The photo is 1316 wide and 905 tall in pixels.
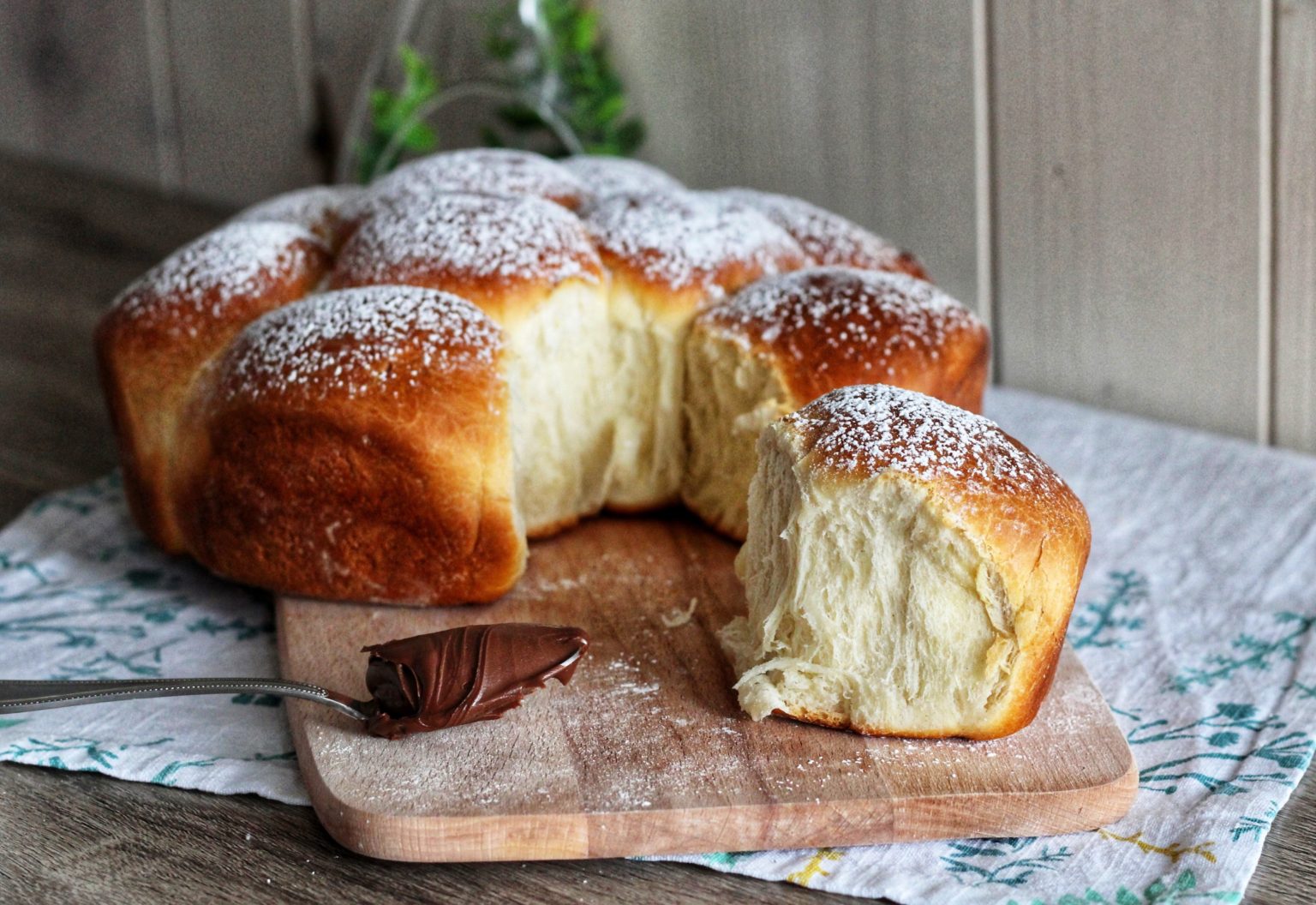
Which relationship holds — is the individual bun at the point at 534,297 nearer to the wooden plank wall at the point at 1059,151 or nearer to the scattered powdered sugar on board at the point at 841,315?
the scattered powdered sugar on board at the point at 841,315

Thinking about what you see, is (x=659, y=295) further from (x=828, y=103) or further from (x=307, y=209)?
(x=828, y=103)

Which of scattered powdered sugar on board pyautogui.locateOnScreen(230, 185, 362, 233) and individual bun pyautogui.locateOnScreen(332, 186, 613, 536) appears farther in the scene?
scattered powdered sugar on board pyautogui.locateOnScreen(230, 185, 362, 233)

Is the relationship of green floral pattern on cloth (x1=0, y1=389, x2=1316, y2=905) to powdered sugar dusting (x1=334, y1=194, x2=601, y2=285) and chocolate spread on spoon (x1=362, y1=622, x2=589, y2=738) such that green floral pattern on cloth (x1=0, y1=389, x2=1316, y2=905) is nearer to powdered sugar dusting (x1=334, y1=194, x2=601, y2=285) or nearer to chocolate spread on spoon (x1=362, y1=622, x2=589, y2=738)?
chocolate spread on spoon (x1=362, y1=622, x2=589, y2=738)

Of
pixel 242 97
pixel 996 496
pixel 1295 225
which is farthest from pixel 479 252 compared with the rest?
pixel 242 97

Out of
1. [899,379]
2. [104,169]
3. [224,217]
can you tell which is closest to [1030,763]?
[899,379]

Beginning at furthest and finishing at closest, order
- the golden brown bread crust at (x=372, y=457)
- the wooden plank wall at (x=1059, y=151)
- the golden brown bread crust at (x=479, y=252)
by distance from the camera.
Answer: the wooden plank wall at (x=1059, y=151) → the golden brown bread crust at (x=479, y=252) → the golden brown bread crust at (x=372, y=457)

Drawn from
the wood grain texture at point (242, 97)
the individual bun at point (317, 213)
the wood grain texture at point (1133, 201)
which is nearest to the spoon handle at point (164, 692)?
the individual bun at point (317, 213)

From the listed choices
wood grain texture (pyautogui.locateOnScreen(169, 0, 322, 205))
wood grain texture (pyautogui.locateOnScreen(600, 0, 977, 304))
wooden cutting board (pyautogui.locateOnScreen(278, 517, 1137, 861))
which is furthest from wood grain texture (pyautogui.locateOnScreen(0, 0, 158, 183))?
wooden cutting board (pyautogui.locateOnScreen(278, 517, 1137, 861))
